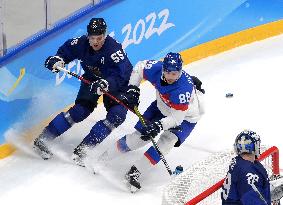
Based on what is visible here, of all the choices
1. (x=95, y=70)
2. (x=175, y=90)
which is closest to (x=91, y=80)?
(x=95, y=70)

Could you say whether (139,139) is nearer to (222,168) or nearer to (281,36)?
(222,168)

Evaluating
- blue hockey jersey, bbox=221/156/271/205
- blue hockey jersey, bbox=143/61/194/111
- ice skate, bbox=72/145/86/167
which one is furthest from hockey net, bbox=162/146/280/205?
ice skate, bbox=72/145/86/167

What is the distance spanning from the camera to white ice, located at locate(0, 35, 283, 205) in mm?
5840

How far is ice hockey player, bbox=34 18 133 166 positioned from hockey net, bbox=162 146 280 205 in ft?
3.50

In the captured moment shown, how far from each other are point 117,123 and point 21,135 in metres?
0.78

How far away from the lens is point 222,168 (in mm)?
5344

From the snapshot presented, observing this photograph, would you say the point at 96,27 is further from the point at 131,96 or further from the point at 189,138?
the point at 189,138

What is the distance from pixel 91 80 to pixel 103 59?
0.22 meters

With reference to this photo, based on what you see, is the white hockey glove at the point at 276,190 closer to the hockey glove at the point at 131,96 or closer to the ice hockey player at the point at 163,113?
the ice hockey player at the point at 163,113

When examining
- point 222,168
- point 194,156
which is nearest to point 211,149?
point 194,156

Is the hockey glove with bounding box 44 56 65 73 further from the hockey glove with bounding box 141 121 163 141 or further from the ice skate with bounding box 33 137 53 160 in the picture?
the hockey glove with bounding box 141 121 163 141

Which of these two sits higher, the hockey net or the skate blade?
the skate blade

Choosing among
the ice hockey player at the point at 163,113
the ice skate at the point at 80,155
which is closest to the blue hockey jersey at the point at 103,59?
the ice hockey player at the point at 163,113

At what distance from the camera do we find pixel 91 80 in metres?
6.30
